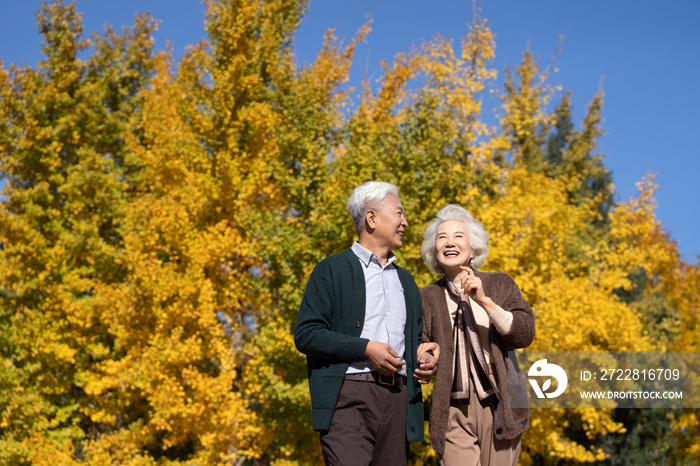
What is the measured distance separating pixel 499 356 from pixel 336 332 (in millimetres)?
927

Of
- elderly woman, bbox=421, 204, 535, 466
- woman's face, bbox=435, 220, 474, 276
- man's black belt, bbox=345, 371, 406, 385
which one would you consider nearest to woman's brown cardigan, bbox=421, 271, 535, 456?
elderly woman, bbox=421, 204, 535, 466

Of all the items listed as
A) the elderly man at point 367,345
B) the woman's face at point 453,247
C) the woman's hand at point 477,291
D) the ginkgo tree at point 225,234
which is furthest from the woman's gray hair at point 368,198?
the ginkgo tree at point 225,234

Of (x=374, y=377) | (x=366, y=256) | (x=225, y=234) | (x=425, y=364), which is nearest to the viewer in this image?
(x=374, y=377)

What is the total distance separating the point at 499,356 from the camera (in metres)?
3.13

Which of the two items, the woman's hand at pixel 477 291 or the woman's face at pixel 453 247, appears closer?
the woman's hand at pixel 477 291

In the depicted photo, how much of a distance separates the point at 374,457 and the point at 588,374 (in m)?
10.5

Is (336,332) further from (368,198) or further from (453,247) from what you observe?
(453,247)

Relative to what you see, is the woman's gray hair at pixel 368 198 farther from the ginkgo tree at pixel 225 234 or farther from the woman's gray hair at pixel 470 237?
the ginkgo tree at pixel 225 234

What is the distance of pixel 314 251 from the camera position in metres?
10.4

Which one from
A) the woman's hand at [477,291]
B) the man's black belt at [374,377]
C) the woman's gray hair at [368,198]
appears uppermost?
the woman's gray hair at [368,198]

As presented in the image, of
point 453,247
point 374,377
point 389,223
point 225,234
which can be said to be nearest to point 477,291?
point 453,247

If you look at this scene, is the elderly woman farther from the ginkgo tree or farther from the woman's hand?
the ginkgo tree

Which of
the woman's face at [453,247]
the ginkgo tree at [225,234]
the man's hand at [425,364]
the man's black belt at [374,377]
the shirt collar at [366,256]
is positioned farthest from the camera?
the ginkgo tree at [225,234]

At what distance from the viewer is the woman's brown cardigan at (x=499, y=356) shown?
3.03 metres
